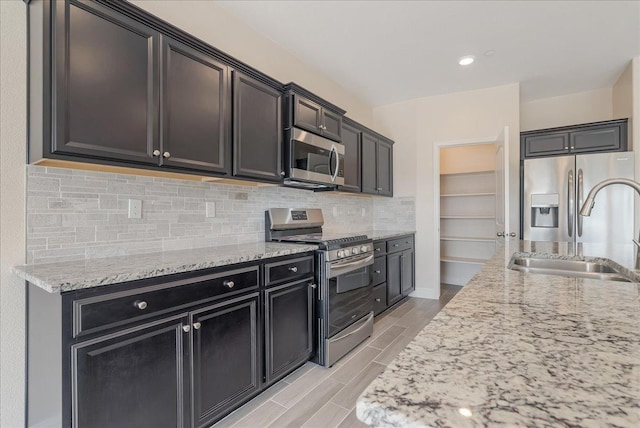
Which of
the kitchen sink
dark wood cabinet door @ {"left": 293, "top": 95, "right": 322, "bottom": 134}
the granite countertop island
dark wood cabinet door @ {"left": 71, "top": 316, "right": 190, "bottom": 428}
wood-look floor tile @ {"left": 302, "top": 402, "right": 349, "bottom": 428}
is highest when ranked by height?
dark wood cabinet door @ {"left": 293, "top": 95, "right": 322, "bottom": 134}

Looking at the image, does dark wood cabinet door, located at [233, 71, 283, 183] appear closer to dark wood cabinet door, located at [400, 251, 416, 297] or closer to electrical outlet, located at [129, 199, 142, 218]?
electrical outlet, located at [129, 199, 142, 218]

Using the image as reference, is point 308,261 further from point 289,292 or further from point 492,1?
point 492,1

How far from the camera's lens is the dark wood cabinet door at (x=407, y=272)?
12.9 feet

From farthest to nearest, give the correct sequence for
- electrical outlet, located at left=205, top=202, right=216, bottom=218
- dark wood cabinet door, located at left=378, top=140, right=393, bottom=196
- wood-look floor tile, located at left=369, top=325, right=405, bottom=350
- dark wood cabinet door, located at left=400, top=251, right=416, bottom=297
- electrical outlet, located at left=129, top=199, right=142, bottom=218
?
1. dark wood cabinet door, located at left=378, top=140, right=393, bottom=196
2. dark wood cabinet door, located at left=400, top=251, right=416, bottom=297
3. wood-look floor tile, located at left=369, top=325, right=405, bottom=350
4. electrical outlet, located at left=205, top=202, right=216, bottom=218
5. electrical outlet, located at left=129, top=199, right=142, bottom=218

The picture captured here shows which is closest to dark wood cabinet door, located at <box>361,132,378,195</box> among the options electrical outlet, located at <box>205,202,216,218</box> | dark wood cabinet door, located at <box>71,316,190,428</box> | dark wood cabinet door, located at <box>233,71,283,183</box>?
dark wood cabinet door, located at <box>233,71,283,183</box>

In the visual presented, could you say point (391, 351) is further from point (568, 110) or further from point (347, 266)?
point (568, 110)

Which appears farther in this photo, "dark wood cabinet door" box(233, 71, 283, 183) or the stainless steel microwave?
the stainless steel microwave

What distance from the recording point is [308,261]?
2299mm

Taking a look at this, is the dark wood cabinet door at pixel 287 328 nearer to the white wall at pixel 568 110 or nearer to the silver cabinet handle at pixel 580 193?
the silver cabinet handle at pixel 580 193

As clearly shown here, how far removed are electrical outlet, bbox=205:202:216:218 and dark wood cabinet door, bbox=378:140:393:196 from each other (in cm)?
243

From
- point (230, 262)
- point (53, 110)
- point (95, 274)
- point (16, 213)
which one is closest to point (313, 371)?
point (230, 262)

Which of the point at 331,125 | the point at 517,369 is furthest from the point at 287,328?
the point at 331,125

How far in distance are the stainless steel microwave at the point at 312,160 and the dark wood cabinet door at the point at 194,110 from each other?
0.59m

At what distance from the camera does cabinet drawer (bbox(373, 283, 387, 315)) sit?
129 inches
